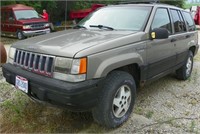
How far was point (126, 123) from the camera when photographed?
354 cm

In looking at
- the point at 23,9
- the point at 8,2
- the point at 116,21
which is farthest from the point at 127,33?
the point at 8,2

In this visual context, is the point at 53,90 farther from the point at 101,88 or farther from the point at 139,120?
the point at 139,120

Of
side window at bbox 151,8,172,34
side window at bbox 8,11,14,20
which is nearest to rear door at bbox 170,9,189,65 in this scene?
side window at bbox 151,8,172,34

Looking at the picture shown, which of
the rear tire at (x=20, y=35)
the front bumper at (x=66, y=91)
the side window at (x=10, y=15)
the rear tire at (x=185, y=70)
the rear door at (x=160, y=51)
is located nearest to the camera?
the front bumper at (x=66, y=91)

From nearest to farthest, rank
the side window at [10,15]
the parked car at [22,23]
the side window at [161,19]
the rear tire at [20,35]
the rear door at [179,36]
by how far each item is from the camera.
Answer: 1. the side window at [161,19]
2. the rear door at [179,36]
3. the parked car at [22,23]
4. the rear tire at [20,35]
5. the side window at [10,15]

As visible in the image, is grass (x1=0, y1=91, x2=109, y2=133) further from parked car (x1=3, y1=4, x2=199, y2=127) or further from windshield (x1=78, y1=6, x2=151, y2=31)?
windshield (x1=78, y1=6, x2=151, y2=31)

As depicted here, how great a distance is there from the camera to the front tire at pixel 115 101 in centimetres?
307

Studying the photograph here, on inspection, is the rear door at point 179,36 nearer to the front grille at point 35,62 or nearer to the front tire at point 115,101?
the front tire at point 115,101

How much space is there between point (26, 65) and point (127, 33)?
1.52 m

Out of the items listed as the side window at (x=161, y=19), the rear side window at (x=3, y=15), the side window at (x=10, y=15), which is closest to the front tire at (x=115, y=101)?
the side window at (x=161, y=19)

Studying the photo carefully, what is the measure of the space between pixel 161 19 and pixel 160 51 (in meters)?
0.62

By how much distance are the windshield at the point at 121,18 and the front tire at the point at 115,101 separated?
3.15ft

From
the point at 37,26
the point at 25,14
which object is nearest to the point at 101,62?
the point at 37,26

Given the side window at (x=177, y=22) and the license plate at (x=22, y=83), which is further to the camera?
the side window at (x=177, y=22)
